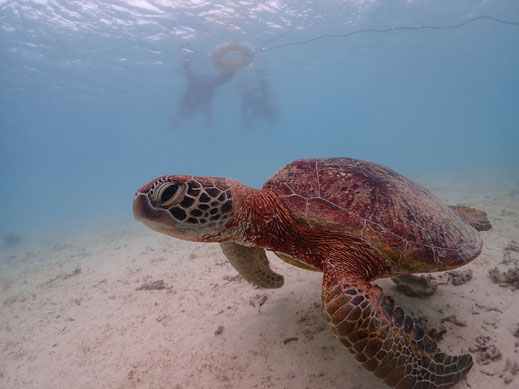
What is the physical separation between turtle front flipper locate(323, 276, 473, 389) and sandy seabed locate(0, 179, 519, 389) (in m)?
0.36

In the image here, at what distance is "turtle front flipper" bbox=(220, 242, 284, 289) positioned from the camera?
115 inches

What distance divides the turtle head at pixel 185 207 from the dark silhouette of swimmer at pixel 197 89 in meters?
26.8

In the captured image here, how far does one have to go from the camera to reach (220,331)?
110 inches

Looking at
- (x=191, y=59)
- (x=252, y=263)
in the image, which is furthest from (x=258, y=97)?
(x=252, y=263)

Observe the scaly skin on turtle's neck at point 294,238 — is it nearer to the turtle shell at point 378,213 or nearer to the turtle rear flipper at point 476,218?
the turtle shell at point 378,213

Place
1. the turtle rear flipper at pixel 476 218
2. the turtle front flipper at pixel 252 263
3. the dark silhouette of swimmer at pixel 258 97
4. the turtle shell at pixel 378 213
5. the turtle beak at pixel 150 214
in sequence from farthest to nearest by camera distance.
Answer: the dark silhouette of swimmer at pixel 258 97
the turtle rear flipper at pixel 476 218
the turtle front flipper at pixel 252 263
the turtle shell at pixel 378 213
the turtle beak at pixel 150 214

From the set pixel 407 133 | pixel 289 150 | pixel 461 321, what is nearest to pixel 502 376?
pixel 461 321

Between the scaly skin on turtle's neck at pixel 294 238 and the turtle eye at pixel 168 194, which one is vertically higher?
the turtle eye at pixel 168 194

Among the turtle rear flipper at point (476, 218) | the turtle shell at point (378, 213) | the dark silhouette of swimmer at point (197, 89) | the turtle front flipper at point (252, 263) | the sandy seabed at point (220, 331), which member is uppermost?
the dark silhouette of swimmer at point (197, 89)

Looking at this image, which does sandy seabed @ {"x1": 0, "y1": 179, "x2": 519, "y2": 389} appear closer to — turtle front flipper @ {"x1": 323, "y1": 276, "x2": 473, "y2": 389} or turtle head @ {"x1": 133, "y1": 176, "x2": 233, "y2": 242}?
turtle front flipper @ {"x1": 323, "y1": 276, "x2": 473, "y2": 389}

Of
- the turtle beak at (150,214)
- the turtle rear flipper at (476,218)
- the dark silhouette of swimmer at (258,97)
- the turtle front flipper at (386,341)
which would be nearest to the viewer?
the turtle front flipper at (386,341)

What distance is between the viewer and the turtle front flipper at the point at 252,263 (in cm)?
293

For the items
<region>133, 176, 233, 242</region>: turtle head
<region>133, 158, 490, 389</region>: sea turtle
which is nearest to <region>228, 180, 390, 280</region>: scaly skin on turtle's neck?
<region>133, 158, 490, 389</region>: sea turtle

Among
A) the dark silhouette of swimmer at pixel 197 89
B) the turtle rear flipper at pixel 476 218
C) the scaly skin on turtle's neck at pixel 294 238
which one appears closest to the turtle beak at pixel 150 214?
the scaly skin on turtle's neck at pixel 294 238
